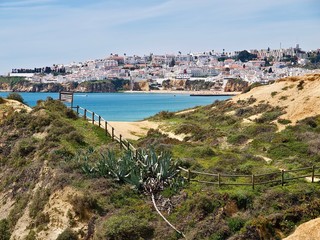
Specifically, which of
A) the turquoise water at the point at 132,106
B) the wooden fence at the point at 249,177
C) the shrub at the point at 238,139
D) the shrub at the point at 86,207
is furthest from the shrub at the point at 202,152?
the turquoise water at the point at 132,106

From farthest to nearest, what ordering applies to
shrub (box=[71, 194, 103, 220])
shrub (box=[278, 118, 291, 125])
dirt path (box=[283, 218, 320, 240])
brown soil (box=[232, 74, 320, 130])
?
brown soil (box=[232, 74, 320, 130]), shrub (box=[278, 118, 291, 125]), shrub (box=[71, 194, 103, 220]), dirt path (box=[283, 218, 320, 240])

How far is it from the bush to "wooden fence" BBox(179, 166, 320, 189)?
3629mm

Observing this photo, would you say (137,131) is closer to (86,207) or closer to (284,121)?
(284,121)

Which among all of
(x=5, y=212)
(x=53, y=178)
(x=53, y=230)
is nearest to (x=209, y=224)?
(x=53, y=230)

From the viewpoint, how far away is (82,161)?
21297 mm

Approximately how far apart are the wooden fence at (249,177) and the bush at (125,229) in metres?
3.63

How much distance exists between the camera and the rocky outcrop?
18788 centimetres

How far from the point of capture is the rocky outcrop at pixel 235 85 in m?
188

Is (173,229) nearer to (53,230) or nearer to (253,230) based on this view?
(253,230)

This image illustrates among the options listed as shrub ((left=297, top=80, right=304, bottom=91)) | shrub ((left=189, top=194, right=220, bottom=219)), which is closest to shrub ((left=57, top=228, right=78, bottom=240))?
shrub ((left=189, top=194, right=220, bottom=219))

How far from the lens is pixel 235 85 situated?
7451 inches

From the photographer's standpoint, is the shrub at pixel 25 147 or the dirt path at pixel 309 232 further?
the shrub at pixel 25 147

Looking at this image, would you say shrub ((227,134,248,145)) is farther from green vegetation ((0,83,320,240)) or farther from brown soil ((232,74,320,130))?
brown soil ((232,74,320,130))

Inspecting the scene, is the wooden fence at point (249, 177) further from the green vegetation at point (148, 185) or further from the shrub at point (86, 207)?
the shrub at point (86, 207)
